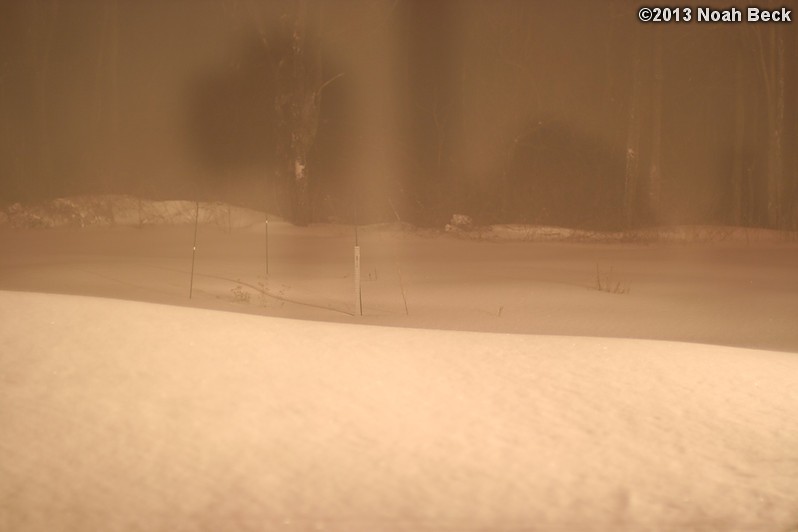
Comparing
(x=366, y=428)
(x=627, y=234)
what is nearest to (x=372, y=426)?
(x=366, y=428)

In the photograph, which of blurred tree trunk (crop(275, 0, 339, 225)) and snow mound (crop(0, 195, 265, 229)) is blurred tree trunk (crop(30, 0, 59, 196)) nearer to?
snow mound (crop(0, 195, 265, 229))

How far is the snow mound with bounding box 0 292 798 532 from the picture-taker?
11.2 feet

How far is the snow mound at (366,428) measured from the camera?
11.2 ft

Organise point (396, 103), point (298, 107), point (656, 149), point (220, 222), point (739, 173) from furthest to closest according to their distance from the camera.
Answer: point (396, 103), point (739, 173), point (656, 149), point (298, 107), point (220, 222)

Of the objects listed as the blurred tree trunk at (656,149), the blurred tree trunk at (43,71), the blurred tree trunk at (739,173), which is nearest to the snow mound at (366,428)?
the blurred tree trunk at (656,149)

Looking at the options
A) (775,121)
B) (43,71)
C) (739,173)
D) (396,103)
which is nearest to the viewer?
(775,121)

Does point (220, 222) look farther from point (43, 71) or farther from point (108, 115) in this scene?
point (108, 115)

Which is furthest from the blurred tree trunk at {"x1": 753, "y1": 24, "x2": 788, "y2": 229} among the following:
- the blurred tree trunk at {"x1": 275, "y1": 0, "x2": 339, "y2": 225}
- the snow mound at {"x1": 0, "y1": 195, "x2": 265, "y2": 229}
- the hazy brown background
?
the snow mound at {"x1": 0, "y1": 195, "x2": 265, "y2": 229}

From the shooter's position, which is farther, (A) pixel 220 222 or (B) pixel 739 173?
(B) pixel 739 173

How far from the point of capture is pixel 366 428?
14.2 feet

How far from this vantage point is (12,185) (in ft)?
81.4

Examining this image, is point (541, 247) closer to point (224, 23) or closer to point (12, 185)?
point (12, 185)

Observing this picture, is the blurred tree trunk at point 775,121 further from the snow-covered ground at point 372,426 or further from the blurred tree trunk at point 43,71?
the blurred tree trunk at point 43,71

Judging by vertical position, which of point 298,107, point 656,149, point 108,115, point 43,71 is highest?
point 43,71
